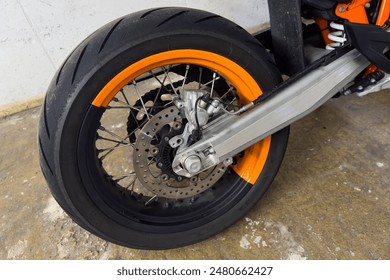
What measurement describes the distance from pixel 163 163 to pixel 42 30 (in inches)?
41.9

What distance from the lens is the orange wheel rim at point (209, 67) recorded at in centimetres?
81

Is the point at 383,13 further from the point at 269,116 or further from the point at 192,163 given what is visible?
the point at 192,163

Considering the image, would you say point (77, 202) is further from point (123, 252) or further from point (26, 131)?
point (26, 131)

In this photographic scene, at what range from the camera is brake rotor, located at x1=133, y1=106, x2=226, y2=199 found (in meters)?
0.93

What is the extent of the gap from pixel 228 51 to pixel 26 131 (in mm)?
1236

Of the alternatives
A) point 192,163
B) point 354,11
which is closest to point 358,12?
point 354,11

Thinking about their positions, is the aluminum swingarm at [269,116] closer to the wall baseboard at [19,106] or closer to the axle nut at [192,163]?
the axle nut at [192,163]

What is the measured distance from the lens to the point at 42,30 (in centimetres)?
161

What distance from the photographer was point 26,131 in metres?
1.68

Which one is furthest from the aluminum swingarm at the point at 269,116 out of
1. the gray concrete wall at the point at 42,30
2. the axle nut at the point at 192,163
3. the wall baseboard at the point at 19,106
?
the wall baseboard at the point at 19,106

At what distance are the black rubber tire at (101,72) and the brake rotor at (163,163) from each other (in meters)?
0.14

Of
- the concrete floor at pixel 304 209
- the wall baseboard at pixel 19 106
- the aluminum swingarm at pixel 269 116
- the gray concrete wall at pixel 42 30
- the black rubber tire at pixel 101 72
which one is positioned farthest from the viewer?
the wall baseboard at pixel 19 106

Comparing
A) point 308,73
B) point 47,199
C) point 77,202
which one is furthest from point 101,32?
point 47,199

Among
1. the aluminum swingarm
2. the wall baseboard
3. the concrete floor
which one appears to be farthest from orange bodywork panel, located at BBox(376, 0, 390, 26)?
the wall baseboard
